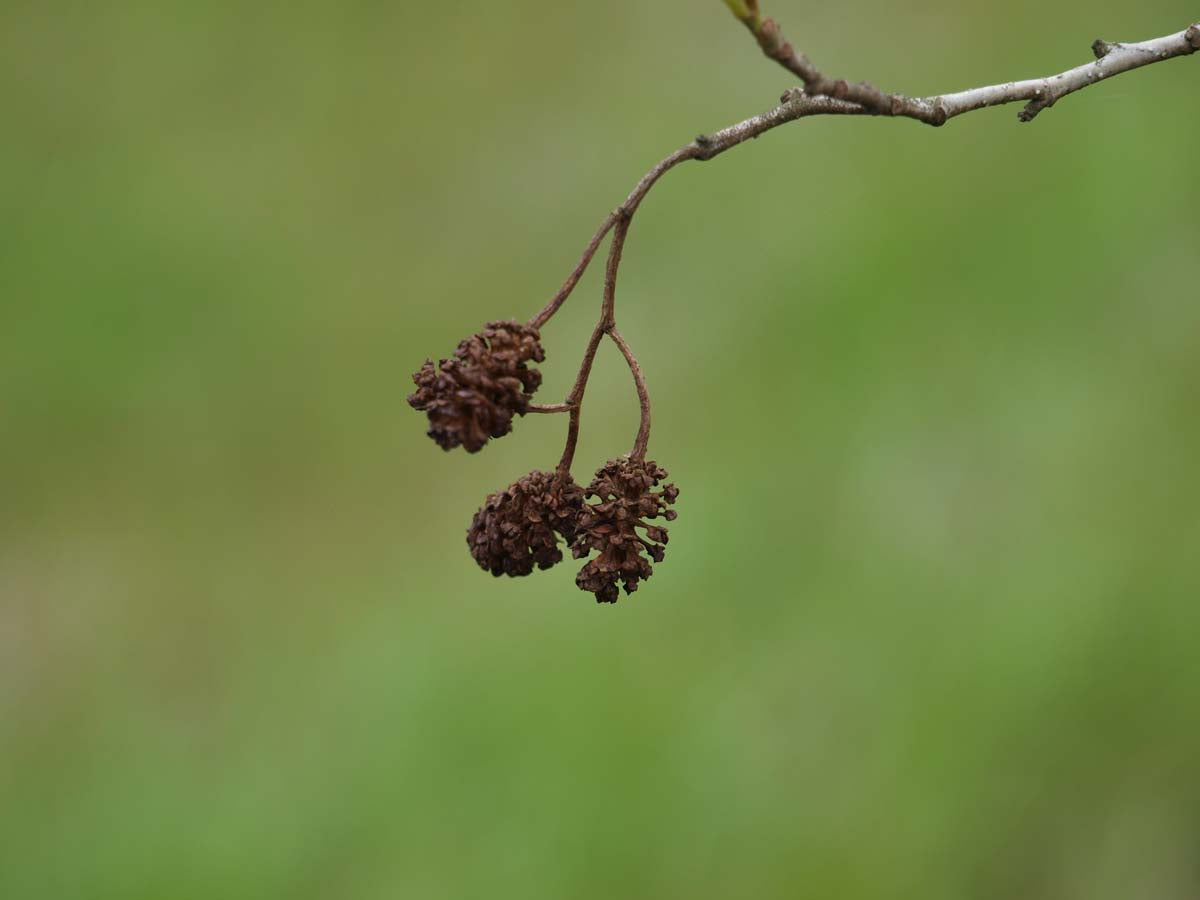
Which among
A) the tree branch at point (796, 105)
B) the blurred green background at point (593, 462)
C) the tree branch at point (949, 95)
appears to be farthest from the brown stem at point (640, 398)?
the blurred green background at point (593, 462)

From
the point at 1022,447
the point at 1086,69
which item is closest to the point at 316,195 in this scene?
the point at 1022,447

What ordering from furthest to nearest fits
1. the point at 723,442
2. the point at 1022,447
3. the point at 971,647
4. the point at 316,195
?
the point at 316,195 → the point at 723,442 → the point at 1022,447 → the point at 971,647

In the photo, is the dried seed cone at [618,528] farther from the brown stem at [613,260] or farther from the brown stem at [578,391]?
the brown stem at [613,260]

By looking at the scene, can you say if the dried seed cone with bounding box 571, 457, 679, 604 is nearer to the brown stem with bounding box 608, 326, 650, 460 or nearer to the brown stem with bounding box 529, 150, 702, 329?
the brown stem with bounding box 608, 326, 650, 460

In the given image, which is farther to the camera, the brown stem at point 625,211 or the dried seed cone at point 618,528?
the dried seed cone at point 618,528

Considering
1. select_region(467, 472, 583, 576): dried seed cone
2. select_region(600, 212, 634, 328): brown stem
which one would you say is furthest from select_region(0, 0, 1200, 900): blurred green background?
select_region(600, 212, 634, 328): brown stem

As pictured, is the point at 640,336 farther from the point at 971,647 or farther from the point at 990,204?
the point at 971,647

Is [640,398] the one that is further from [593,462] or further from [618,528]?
[593,462]
